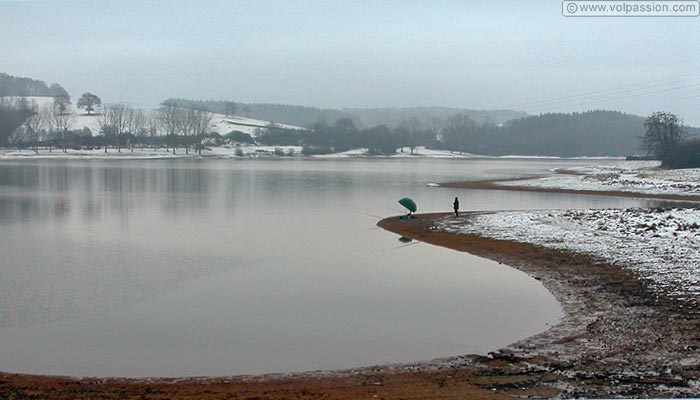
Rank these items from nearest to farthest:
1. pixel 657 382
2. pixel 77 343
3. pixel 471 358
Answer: pixel 657 382
pixel 471 358
pixel 77 343

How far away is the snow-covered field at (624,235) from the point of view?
49.6ft

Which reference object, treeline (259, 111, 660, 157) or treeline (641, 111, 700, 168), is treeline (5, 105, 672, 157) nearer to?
treeline (259, 111, 660, 157)

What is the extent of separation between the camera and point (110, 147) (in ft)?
405

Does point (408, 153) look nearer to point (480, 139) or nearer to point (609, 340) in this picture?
point (480, 139)

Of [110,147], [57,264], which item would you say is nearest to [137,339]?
[57,264]

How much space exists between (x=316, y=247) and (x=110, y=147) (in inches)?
4366

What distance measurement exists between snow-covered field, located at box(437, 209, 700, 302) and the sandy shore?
7.97ft

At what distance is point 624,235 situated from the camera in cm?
2073

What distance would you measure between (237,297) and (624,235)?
40.2 feet

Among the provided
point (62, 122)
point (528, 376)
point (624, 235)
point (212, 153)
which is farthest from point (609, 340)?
point (62, 122)

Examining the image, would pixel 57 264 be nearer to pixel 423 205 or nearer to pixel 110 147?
pixel 423 205

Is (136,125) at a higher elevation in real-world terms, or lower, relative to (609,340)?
higher

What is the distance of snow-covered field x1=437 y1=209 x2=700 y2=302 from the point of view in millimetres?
15133

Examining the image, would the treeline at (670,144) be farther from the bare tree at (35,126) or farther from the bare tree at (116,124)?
the bare tree at (35,126)
